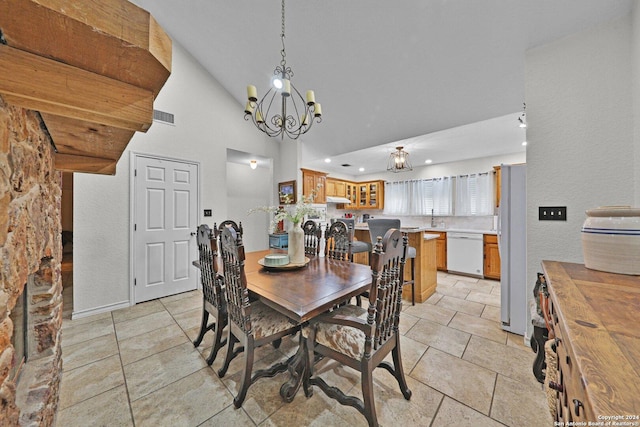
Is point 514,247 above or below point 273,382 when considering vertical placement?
above

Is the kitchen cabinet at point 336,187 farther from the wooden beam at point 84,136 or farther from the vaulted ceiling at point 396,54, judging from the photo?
the wooden beam at point 84,136

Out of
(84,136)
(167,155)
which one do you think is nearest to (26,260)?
(84,136)

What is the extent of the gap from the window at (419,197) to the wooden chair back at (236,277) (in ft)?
16.7

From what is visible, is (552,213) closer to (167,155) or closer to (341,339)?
(341,339)

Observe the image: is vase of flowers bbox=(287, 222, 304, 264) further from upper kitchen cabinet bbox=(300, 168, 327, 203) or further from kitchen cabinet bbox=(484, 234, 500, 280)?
kitchen cabinet bbox=(484, 234, 500, 280)

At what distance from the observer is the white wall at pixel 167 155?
2.89 meters

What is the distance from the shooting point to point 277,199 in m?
4.94

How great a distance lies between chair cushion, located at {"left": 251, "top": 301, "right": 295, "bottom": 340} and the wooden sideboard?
53.4 inches

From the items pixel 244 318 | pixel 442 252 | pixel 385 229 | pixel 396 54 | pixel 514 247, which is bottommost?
pixel 442 252

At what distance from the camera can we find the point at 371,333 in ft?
4.17

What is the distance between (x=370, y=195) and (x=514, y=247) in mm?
4200

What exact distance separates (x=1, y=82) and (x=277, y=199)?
4.49m

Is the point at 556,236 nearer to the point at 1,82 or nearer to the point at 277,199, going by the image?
the point at 1,82

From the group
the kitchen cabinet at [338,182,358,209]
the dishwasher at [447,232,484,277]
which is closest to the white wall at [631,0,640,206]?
the dishwasher at [447,232,484,277]
